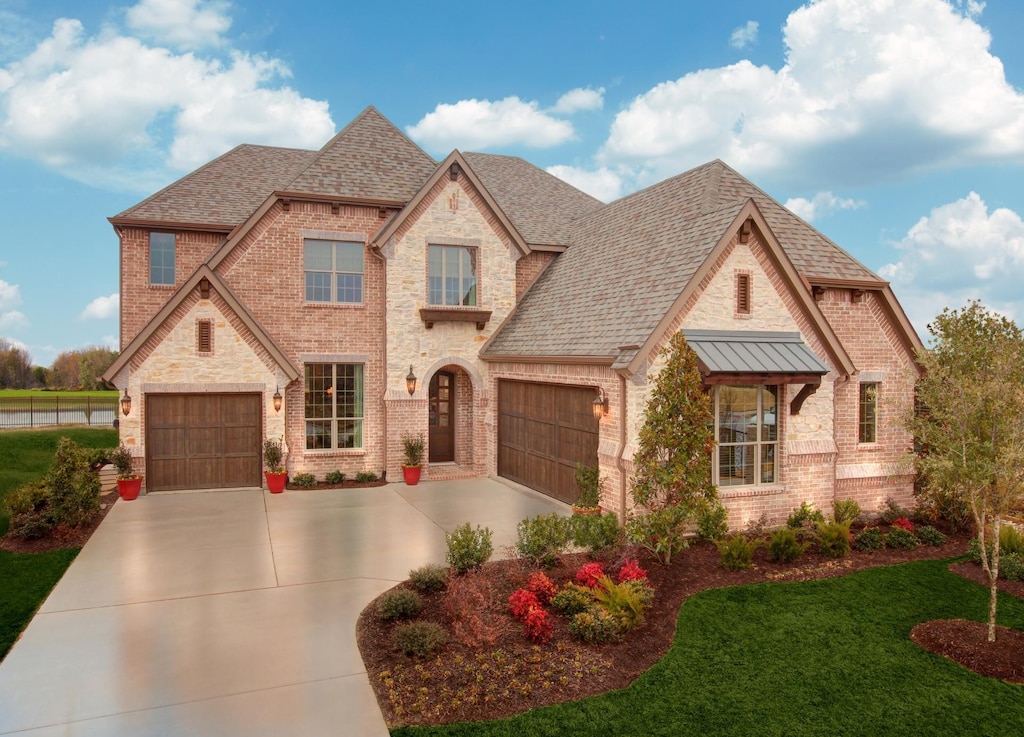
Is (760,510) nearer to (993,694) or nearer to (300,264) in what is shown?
(993,694)

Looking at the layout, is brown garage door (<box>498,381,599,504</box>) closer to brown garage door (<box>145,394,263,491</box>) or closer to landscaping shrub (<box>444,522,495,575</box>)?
landscaping shrub (<box>444,522,495,575</box>)

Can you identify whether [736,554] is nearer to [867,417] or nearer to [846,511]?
[846,511]

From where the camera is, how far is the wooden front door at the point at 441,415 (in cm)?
2055

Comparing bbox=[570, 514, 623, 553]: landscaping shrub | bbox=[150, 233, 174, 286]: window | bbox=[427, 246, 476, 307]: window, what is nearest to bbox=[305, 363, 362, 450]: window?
bbox=[427, 246, 476, 307]: window

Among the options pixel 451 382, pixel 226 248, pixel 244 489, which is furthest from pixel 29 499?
pixel 451 382

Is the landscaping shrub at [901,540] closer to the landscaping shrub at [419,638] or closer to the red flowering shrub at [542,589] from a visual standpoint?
the red flowering shrub at [542,589]

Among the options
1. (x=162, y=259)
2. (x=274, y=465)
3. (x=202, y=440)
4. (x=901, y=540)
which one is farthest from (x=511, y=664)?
(x=162, y=259)

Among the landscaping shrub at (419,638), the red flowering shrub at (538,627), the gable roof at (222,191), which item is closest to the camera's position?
the landscaping shrub at (419,638)

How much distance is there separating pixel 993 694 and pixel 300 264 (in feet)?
55.6

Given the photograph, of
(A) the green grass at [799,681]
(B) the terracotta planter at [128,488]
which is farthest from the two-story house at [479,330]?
(A) the green grass at [799,681]

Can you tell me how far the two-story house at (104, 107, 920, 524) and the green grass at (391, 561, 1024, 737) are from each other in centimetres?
389

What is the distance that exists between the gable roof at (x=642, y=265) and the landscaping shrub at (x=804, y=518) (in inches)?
127

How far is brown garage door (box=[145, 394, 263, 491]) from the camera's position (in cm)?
1675

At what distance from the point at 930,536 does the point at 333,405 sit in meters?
14.5
